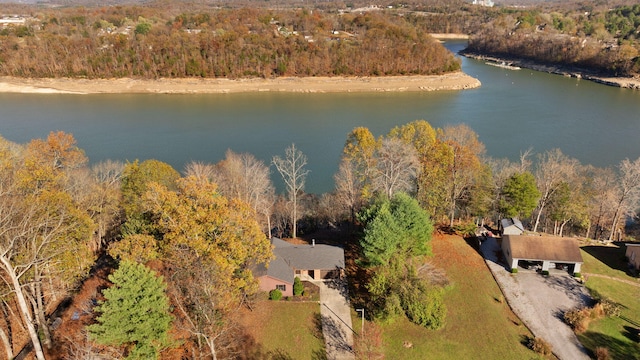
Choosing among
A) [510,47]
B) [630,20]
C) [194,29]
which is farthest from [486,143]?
[630,20]

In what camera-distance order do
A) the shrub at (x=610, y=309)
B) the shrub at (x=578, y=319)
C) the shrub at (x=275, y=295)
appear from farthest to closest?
the shrub at (x=275, y=295)
the shrub at (x=610, y=309)
the shrub at (x=578, y=319)

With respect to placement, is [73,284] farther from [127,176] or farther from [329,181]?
[329,181]

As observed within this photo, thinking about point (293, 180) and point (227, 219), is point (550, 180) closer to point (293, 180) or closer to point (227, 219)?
point (293, 180)

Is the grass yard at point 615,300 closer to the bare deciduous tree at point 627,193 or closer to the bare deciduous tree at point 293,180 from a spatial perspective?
the bare deciduous tree at point 627,193

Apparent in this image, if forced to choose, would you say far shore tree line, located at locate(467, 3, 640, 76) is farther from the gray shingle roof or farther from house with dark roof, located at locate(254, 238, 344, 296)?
house with dark roof, located at locate(254, 238, 344, 296)

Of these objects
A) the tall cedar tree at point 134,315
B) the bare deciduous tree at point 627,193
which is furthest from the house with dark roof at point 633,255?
the tall cedar tree at point 134,315

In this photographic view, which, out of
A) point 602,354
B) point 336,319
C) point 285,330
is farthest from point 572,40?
point 285,330
